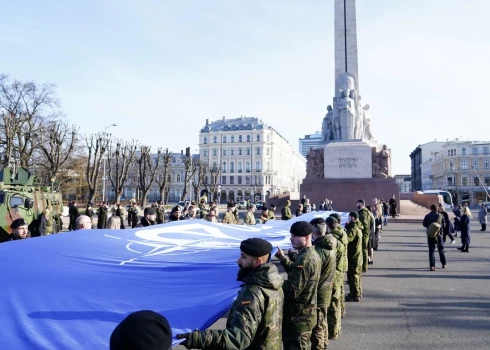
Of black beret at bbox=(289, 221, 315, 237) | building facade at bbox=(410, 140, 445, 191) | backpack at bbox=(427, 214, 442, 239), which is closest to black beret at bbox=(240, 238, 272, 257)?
black beret at bbox=(289, 221, 315, 237)

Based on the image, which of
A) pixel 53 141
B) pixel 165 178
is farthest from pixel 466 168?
pixel 53 141

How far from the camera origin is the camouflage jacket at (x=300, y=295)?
12.2ft

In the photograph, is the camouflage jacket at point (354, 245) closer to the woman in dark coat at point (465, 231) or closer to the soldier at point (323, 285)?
the soldier at point (323, 285)

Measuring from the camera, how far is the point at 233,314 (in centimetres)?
274

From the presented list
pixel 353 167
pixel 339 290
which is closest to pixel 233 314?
pixel 339 290

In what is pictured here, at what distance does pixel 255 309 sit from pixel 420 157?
138551 millimetres

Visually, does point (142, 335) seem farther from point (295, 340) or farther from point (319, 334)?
point (319, 334)

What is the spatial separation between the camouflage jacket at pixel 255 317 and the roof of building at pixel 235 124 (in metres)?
96.7

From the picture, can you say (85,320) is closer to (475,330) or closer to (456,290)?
(475,330)

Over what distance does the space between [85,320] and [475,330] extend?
550cm

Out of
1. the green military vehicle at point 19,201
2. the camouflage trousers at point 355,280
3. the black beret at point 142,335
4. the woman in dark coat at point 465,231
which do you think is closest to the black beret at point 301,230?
the black beret at point 142,335

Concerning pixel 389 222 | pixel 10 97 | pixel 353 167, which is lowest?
pixel 389 222

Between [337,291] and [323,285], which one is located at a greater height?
[323,285]

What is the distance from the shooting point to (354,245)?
764 centimetres
